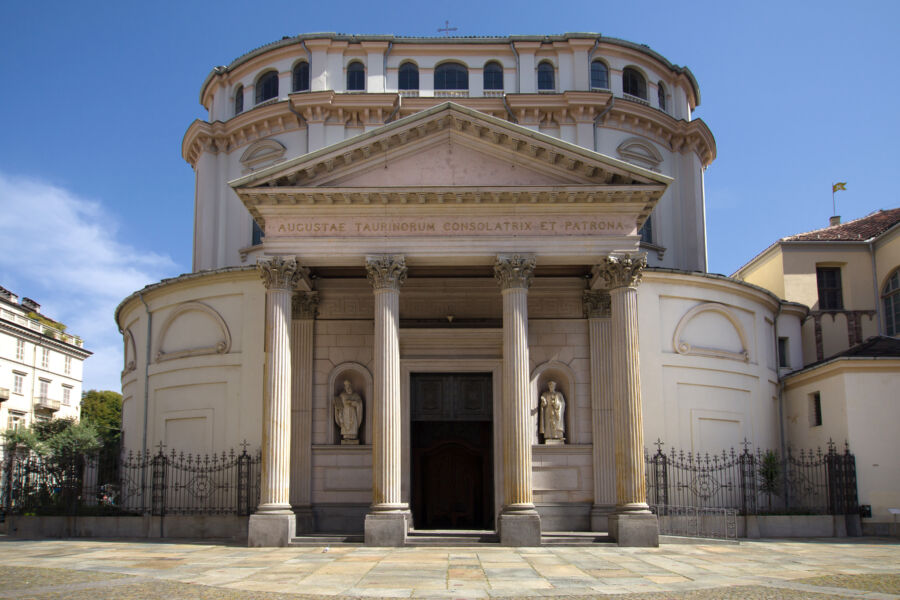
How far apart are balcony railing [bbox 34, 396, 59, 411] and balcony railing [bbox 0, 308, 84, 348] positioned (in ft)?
15.0

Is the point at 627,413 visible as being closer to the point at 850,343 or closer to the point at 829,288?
the point at 850,343

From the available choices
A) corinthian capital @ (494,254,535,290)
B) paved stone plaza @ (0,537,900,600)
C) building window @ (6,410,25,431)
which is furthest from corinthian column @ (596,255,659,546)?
building window @ (6,410,25,431)

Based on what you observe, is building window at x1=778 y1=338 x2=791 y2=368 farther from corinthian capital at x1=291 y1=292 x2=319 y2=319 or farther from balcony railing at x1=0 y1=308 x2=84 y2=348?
balcony railing at x1=0 y1=308 x2=84 y2=348

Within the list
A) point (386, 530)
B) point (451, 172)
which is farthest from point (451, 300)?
point (386, 530)

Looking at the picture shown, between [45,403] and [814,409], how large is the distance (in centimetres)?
4999

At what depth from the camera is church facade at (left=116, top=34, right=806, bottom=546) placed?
24516mm

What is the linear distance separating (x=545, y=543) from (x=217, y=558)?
27.3 feet

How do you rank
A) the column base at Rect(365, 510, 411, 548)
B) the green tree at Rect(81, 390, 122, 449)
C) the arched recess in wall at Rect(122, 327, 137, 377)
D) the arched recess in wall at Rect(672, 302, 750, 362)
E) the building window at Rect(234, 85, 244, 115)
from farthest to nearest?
the green tree at Rect(81, 390, 122, 449) → the building window at Rect(234, 85, 244, 115) → the arched recess in wall at Rect(122, 327, 137, 377) → the arched recess in wall at Rect(672, 302, 750, 362) → the column base at Rect(365, 510, 411, 548)

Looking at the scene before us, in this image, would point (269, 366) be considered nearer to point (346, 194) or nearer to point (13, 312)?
point (346, 194)

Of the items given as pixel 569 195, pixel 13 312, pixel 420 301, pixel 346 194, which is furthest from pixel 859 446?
pixel 13 312

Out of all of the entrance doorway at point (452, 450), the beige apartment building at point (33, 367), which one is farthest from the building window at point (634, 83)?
the beige apartment building at point (33, 367)

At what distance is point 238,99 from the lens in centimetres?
3691

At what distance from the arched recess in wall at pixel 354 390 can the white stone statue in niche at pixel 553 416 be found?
5.35 meters

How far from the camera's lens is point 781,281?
126ft
